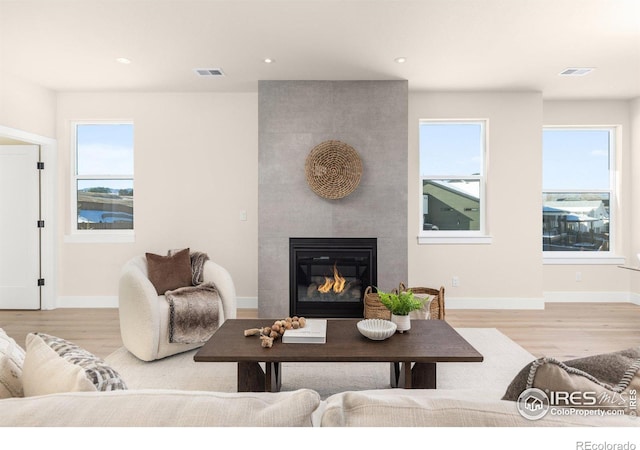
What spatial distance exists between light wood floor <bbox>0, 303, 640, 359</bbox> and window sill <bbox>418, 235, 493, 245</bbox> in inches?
32.0

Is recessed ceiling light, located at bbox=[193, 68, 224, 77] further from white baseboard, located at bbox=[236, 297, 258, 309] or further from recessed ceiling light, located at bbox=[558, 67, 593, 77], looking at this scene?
recessed ceiling light, located at bbox=[558, 67, 593, 77]

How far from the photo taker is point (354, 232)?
14.0ft

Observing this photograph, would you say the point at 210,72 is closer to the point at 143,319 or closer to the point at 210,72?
the point at 210,72

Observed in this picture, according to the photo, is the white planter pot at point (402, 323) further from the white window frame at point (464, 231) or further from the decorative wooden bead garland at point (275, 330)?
the white window frame at point (464, 231)

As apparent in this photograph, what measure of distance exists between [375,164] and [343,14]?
1.69m

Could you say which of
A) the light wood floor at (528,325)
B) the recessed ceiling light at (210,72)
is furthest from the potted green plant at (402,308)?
the recessed ceiling light at (210,72)

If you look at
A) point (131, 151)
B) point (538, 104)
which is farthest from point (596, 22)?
point (131, 151)

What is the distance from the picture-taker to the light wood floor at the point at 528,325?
3398mm

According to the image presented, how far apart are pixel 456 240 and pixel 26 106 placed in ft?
16.5

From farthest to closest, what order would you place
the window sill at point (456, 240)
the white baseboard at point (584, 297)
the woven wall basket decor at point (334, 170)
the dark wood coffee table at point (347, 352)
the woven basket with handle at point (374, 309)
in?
Result: the white baseboard at point (584, 297) < the window sill at point (456, 240) < the woven wall basket decor at point (334, 170) < the woven basket with handle at point (374, 309) < the dark wood coffee table at point (347, 352)

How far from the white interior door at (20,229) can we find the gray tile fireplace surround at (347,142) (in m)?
2.76

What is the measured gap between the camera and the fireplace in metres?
4.28
